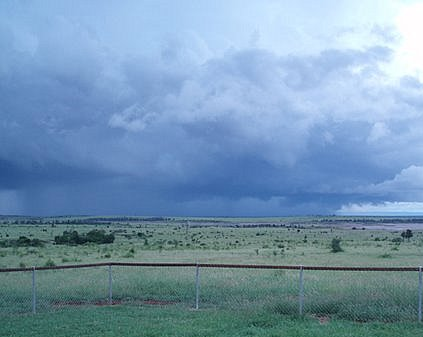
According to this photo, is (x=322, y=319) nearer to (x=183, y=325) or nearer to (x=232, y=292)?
(x=183, y=325)

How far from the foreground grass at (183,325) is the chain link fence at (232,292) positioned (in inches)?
41.9

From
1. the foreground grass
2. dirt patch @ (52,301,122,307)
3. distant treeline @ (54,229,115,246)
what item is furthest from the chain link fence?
distant treeline @ (54,229,115,246)

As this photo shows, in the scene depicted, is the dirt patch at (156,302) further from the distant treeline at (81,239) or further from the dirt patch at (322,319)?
the distant treeline at (81,239)

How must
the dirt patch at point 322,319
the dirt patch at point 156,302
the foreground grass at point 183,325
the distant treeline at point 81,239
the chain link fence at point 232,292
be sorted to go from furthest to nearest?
the distant treeline at point 81,239 → the dirt patch at point 156,302 → the chain link fence at point 232,292 → the dirt patch at point 322,319 → the foreground grass at point 183,325

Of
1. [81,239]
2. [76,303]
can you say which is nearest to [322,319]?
[76,303]

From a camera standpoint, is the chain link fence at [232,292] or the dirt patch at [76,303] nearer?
the chain link fence at [232,292]

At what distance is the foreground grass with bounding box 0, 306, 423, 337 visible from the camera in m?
11.7

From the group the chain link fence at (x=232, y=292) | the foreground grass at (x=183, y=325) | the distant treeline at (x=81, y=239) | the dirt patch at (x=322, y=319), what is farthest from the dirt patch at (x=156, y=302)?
the distant treeline at (x=81, y=239)

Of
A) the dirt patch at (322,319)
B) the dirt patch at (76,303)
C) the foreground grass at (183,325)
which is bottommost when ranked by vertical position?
the dirt patch at (76,303)

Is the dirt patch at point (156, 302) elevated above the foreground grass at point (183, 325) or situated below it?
below

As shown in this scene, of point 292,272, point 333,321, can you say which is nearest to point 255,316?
point 333,321

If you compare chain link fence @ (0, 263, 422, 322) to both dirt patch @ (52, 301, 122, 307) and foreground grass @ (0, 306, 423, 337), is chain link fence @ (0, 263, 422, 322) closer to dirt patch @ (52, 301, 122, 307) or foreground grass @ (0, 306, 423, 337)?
dirt patch @ (52, 301, 122, 307)

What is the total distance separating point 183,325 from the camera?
12.5 meters

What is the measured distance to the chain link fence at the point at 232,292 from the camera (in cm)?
1408
